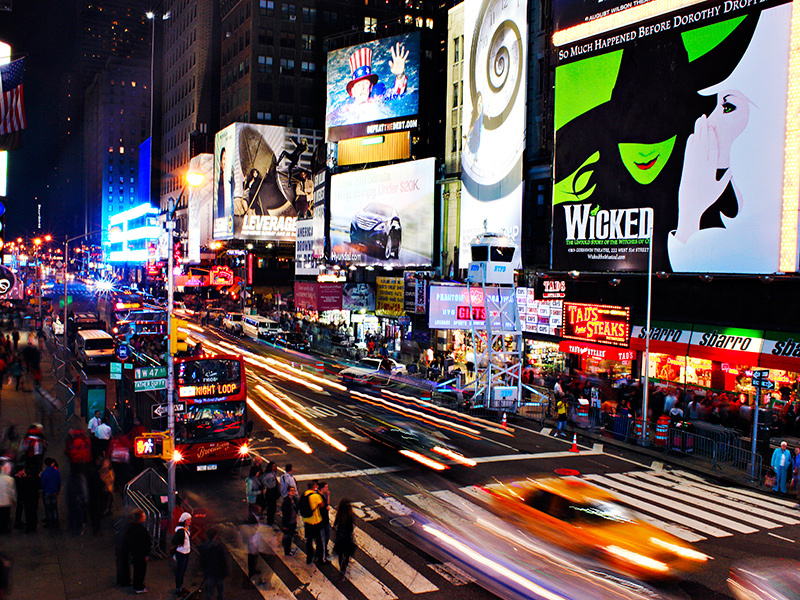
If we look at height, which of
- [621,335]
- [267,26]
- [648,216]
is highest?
[267,26]

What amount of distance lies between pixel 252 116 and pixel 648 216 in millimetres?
75941

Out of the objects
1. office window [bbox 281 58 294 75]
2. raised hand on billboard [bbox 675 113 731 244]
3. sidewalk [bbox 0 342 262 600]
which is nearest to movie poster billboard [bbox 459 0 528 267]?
raised hand on billboard [bbox 675 113 731 244]

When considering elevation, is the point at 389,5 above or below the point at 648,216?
above

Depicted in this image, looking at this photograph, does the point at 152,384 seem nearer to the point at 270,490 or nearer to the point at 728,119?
the point at 270,490

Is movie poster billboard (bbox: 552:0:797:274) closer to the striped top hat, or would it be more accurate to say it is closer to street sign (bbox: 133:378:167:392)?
street sign (bbox: 133:378:167:392)

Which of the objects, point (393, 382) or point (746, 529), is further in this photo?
point (393, 382)

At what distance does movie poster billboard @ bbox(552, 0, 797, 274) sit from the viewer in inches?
1113

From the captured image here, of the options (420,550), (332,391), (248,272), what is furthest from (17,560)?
(248,272)

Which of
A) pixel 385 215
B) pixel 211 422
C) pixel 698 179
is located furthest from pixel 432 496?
pixel 385 215

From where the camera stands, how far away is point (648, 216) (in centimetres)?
3306

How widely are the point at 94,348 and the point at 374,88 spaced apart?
32.8 m

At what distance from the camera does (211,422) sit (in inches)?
812

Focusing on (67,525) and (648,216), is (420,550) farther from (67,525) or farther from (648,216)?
(648,216)

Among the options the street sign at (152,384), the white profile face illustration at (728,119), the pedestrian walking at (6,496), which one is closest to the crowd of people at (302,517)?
the street sign at (152,384)
